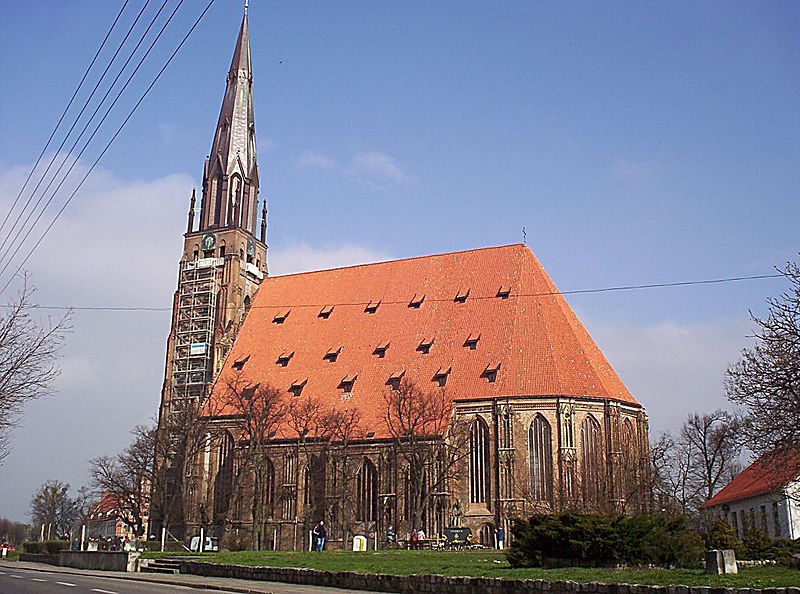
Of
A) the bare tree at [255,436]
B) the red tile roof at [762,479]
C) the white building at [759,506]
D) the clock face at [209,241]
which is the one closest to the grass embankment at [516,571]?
the red tile roof at [762,479]

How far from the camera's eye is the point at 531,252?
57688 mm

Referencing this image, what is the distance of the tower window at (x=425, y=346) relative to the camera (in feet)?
180

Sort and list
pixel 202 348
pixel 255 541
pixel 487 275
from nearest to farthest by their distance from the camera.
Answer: pixel 255 541, pixel 487 275, pixel 202 348

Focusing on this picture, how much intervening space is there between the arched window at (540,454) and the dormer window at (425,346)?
28.7 ft

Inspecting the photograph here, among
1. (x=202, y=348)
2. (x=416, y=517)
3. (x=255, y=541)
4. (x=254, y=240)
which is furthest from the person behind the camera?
(x=254, y=240)

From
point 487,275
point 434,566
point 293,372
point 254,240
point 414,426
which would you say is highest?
point 254,240

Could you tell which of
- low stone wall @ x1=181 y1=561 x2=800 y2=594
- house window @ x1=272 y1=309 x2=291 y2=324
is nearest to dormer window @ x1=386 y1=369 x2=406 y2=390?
house window @ x1=272 y1=309 x2=291 y2=324

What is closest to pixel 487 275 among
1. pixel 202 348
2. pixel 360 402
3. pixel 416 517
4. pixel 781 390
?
pixel 360 402

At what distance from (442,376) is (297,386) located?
9.91m

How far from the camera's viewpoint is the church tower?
61.6 meters

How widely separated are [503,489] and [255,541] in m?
14.9

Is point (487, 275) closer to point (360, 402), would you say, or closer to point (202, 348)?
point (360, 402)

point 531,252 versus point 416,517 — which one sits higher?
point 531,252

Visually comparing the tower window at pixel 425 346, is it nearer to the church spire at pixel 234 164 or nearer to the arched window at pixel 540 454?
the arched window at pixel 540 454
